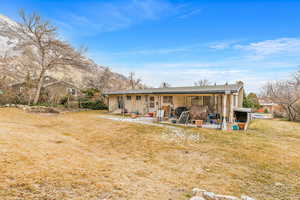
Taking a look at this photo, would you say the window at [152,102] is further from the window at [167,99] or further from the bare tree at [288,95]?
the bare tree at [288,95]

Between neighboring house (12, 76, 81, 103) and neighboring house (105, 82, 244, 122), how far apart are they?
626cm

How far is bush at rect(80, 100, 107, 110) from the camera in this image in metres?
18.9

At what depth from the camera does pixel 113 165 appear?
146 inches

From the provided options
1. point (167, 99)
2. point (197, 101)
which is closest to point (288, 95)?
point (197, 101)

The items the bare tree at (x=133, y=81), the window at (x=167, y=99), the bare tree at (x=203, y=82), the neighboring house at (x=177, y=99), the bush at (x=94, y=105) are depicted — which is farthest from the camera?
the bare tree at (x=133, y=81)

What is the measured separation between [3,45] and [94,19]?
30.9m

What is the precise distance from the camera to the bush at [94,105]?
62.1 ft

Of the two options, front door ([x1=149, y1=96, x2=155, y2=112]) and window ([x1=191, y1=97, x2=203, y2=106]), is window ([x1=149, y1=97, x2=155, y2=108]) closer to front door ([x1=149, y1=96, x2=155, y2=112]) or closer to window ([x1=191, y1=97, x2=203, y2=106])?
front door ([x1=149, y1=96, x2=155, y2=112])

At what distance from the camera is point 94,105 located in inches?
762

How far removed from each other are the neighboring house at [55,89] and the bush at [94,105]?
140cm

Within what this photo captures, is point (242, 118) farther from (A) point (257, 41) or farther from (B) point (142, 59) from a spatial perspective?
(B) point (142, 59)

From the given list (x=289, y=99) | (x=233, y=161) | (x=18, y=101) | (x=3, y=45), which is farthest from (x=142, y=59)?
(x=3, y=45)

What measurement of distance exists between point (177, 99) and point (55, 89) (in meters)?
16.4

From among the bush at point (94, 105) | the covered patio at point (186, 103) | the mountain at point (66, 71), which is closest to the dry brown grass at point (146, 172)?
the covered patio at point (186, 103)
